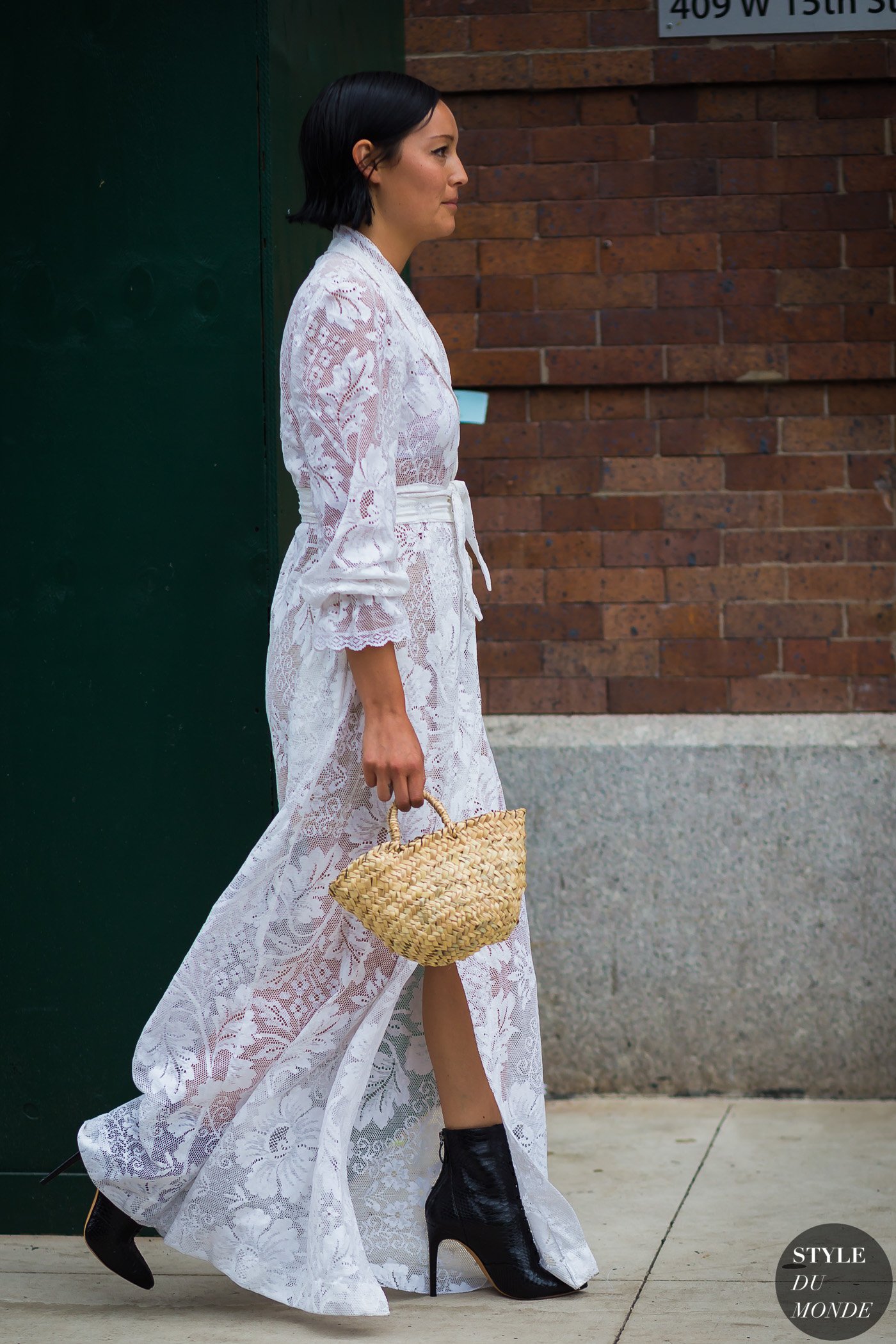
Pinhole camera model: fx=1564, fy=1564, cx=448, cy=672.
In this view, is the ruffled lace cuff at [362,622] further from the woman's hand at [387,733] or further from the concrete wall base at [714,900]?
the concrete wall base at [714,900]

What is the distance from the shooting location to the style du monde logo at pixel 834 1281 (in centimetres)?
258

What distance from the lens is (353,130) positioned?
2.65 m

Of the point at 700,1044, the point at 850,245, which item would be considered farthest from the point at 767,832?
the point at 850,245

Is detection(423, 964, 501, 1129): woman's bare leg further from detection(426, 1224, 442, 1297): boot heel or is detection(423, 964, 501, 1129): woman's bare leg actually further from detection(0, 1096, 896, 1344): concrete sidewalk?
detection(0, 1096, 896, 1344): concrete sidewalk

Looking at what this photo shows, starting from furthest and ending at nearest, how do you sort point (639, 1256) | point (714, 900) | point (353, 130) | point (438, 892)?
point (714, 900), point (639, 1256), point (353, 130), point (438, 892)

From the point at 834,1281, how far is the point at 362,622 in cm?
145

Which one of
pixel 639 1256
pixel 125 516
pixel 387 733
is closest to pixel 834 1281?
pixel 639 1256

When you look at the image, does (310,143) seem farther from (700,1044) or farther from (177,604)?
(700,1044)

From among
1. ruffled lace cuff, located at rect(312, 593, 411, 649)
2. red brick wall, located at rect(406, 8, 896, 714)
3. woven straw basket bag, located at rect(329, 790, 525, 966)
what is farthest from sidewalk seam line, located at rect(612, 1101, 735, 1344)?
ruffled lace cuff, located at rect(312, 593, 411, 649)

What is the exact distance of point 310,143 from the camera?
8.87 feet

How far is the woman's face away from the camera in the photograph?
8.79 ft

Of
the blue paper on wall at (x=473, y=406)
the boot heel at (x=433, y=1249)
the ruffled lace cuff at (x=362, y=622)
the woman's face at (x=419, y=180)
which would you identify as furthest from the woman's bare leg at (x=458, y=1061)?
the blue paper on wall at (x=473, y=406)

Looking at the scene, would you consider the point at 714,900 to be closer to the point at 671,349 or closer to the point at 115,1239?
the point at 671,349

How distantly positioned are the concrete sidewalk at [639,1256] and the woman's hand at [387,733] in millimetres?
917
